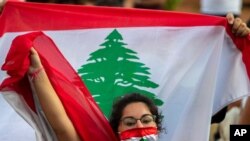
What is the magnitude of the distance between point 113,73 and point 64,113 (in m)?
0.65

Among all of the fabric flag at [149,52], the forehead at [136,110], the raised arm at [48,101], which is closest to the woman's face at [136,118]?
the forehead at [136,110]

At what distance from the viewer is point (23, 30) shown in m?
4.68

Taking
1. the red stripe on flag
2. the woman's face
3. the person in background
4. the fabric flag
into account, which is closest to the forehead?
the woman's face

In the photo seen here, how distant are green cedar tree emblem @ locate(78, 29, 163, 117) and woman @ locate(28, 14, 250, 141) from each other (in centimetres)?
41

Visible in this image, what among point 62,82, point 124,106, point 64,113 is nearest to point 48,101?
point 64,113

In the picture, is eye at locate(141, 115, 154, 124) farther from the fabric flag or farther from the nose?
the fabric flag

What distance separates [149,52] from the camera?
4707mm

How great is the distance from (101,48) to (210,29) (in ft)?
1.82

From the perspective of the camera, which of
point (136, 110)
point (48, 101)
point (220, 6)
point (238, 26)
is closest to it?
point (48, 101)

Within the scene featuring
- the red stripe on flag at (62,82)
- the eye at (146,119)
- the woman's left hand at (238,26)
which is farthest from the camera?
the woman's left hand at (238,26)

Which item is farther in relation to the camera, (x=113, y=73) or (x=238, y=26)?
(x=113, y=73)

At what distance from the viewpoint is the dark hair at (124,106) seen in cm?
416

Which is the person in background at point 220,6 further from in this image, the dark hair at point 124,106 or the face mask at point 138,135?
the face mask at point 138,135

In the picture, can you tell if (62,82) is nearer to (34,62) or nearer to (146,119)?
(34,62)
